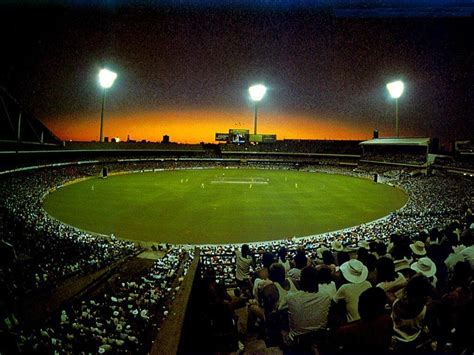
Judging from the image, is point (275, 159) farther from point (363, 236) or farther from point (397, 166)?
point (363, 236)

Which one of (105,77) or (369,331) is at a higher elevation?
(105,77)

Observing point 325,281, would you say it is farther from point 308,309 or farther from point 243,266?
point 243,266

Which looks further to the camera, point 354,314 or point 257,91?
point 257,91

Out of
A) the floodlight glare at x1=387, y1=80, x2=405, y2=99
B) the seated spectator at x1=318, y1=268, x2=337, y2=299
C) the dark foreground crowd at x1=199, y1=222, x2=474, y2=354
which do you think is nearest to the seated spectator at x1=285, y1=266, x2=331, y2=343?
the dark foreground crowd at x1=199, y1=222, x2=474, y2=354

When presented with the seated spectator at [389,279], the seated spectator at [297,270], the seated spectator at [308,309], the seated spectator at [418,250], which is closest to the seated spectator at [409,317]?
the seated spectator at [308,309]

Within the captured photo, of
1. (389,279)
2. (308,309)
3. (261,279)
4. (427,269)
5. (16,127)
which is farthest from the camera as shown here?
(16,127)

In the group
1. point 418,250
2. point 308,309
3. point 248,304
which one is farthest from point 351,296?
point 418,250

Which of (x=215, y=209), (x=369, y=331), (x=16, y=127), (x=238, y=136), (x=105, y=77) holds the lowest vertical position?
(x=215, y=209)
